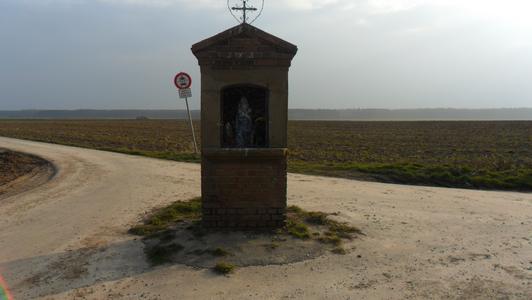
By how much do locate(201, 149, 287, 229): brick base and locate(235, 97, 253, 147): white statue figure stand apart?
53cm

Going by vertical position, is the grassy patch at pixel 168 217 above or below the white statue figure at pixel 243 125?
below

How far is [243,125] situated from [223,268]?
241 cm

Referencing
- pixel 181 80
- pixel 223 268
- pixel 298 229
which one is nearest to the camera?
pixel 223 268

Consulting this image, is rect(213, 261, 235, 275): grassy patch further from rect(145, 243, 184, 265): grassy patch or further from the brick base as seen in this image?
the brick base

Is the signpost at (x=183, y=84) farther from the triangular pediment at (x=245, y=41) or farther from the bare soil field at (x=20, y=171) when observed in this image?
the triangular pediment at (x=245, y=41)

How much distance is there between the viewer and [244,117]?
273 inches

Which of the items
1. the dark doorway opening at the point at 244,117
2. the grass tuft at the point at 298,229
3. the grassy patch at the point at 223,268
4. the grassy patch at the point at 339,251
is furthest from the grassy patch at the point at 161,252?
the grassy patch at the point at 339,251

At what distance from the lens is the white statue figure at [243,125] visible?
6926mm

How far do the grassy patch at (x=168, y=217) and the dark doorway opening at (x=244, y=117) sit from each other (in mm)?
1534

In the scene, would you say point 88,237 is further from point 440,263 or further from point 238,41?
point 440,263

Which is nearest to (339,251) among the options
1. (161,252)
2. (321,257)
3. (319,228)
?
(321,257)

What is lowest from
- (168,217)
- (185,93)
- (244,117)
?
(168,217)

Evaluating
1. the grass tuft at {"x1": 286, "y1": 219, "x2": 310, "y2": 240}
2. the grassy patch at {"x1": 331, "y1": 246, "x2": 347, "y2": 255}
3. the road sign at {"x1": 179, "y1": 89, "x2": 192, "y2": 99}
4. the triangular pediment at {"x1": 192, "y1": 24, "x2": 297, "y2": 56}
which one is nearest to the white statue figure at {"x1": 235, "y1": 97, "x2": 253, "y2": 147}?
the triangular pediment at {"x1": 192, "y1": 24, "x2": 297, "y2": 56}

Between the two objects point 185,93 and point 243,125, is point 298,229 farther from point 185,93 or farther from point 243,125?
point 185,93
